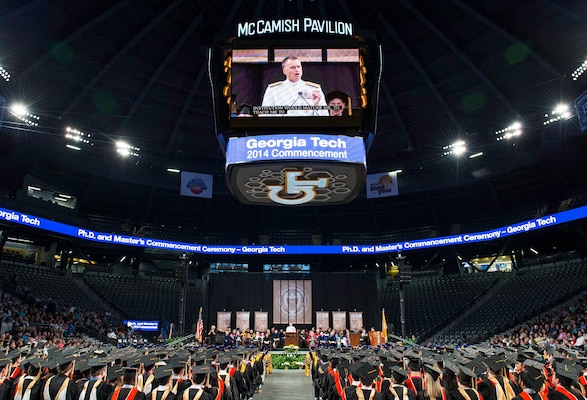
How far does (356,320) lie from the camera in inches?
1529

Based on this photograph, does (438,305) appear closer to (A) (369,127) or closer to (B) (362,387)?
(A) (369,127)

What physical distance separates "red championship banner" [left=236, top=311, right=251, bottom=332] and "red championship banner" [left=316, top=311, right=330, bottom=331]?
5914 millimetres

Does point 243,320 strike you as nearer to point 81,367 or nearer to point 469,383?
point 81,367

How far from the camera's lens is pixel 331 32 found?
56.5 ft

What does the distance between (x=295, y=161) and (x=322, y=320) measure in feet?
84.9

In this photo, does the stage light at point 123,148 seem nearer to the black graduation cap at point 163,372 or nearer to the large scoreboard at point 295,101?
the large scoreboard at point 295,101

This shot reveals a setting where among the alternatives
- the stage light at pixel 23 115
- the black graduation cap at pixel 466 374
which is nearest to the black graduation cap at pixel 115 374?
the black graduation cap at pixel 466 374

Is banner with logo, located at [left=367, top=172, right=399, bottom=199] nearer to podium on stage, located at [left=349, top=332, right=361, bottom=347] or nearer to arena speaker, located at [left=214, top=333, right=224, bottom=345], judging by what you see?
podium on stage, located at [left=349, top=332, right=361, bottom=347]

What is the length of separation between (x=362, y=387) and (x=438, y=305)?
3225 centimetres

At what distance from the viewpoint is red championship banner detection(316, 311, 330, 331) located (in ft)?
127

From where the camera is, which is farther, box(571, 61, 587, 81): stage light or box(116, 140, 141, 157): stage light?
box(116, 140, 141, 157): stage light

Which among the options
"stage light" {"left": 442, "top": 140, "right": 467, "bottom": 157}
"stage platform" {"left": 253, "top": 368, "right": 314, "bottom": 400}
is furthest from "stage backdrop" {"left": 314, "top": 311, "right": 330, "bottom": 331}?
"stage light" {"left": 442, "top": 140, "right": 467, "bottom": 157}

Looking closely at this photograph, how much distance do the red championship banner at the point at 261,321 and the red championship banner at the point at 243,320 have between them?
0.68 m

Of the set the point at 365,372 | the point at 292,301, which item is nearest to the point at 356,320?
the point at 292,301
